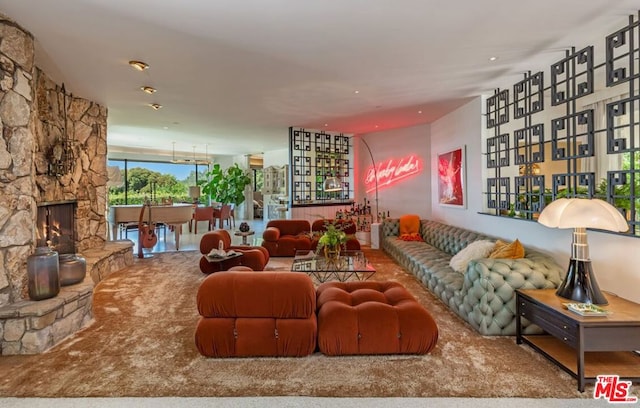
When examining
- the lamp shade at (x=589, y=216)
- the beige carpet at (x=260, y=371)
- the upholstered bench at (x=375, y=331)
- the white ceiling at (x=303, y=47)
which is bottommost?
the beige carpet at (x=260, y=371)

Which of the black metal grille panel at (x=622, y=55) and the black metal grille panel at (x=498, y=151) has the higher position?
the black metal grille panel at (x=622, y=55)

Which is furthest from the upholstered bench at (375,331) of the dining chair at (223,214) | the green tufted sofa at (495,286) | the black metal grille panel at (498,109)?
the dining chair at (223,214)

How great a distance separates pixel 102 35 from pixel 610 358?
5271 mm

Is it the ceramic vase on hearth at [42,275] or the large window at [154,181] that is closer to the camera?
the ceramic vase on hearth at [42,275]

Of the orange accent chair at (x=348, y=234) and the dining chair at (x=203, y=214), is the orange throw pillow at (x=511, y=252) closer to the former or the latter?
the orange accent chair at (x=348, y=234)

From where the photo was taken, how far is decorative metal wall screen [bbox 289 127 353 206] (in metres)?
8.09

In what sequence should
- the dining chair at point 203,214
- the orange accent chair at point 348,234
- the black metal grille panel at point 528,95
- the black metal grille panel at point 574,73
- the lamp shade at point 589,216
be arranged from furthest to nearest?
the dining chair at point 203,214 → the orange accent chair at point 348,234 → the black metal grille panel at point 528,95 → the black metal grille panel at point 574,73 → the lamp shade at point 589,216

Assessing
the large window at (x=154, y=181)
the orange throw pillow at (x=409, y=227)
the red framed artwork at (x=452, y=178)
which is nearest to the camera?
the red framed artwork at (x=452, y=178)

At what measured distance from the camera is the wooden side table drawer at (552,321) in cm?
231

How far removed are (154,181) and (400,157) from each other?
9.70 meters

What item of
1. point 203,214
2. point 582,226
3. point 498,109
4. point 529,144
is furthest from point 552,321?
point 203,214

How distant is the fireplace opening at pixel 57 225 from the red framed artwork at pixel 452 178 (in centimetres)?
614

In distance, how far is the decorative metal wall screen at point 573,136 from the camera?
2.93m

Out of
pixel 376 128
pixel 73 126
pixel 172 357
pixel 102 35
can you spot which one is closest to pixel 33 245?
pixel 172 357
